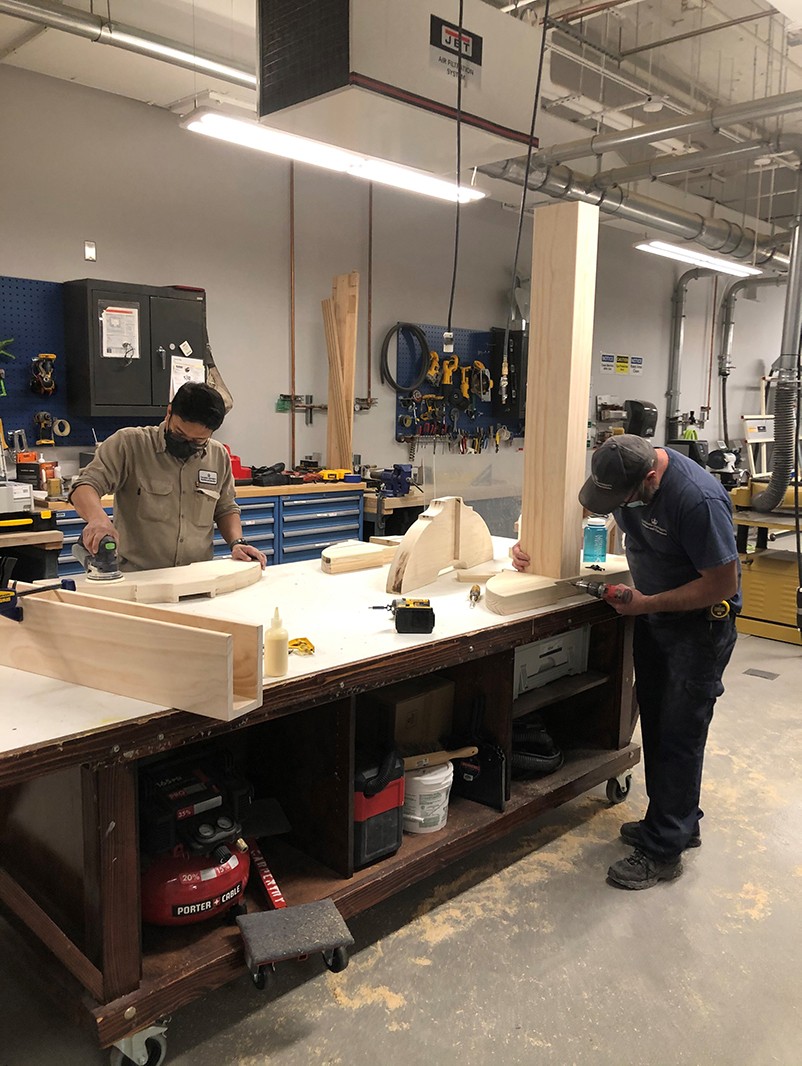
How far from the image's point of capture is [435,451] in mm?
5836

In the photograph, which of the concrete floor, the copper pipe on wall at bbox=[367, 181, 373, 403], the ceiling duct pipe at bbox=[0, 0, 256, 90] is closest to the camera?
the concrete floor

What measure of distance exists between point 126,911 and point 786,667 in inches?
→ 148

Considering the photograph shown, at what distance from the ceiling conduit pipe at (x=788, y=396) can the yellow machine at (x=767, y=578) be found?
0.08 meters

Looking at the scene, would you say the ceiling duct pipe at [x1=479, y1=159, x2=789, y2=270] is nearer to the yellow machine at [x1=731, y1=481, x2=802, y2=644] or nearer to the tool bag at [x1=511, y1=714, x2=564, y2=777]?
the yellow machine at [x1=731, y1=481, x2=802, y2=644]

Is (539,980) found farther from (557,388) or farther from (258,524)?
(258,524)

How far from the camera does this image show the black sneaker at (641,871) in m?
2.21

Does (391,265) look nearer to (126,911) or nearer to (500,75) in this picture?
(500,75)

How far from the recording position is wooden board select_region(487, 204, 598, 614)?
2.30 meters

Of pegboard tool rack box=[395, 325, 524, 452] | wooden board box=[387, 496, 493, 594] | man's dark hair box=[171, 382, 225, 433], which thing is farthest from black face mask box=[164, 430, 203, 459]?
pegboard tool rack box=[395, 325, 524, 452]

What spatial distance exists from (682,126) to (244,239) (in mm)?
2532

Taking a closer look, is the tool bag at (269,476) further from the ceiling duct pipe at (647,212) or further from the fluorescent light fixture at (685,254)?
the fluorescent light fixture at (685,254)

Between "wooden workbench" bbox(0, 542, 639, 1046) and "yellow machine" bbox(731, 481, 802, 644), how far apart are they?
242 centimetres

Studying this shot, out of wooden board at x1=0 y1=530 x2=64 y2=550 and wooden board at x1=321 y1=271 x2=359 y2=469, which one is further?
wooden board at x1=321 y1=271 x2=359 y2=469

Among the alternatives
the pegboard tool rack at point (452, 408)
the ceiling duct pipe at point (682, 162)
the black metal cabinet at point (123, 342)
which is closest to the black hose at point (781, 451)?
the ceiling duct pipe at point (682, 162)
